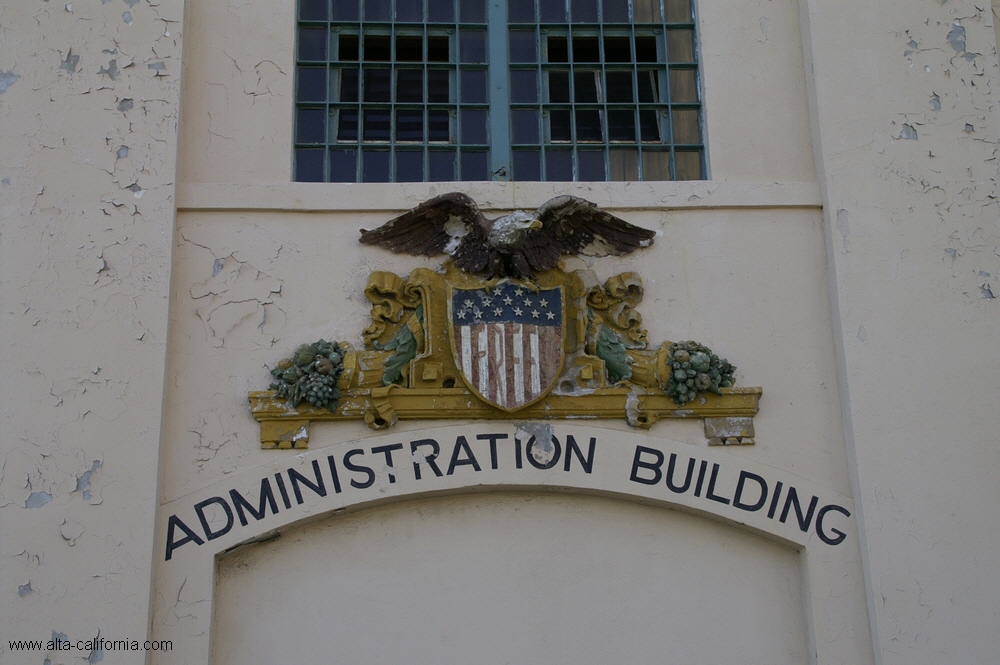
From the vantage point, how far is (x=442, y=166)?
7645 millimetres

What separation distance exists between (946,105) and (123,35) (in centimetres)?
505

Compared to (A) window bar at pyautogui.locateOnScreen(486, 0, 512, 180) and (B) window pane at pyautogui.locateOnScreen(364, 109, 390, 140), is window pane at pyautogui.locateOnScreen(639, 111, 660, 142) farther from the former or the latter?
(B) window pane at pyautogui.locateOnScreen(364, 109, 390, 140)

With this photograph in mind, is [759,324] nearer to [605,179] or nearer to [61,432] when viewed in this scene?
[605,179]

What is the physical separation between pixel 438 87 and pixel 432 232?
1171 mm

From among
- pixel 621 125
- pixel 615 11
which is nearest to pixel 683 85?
pixel 621 125

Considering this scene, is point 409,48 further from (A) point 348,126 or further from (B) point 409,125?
(A) point 348,126

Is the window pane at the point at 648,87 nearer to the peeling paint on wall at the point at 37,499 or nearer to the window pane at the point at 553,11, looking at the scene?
the window pane at the point at 553,11

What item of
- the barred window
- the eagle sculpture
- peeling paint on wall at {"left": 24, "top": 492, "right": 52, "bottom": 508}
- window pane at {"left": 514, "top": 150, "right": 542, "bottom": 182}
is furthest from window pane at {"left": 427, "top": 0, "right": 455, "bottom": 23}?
peeling paint on wall at {"left": 24, "top": 492, "right": 52, "bottom": 508}

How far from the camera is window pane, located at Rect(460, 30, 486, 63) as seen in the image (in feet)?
25.9

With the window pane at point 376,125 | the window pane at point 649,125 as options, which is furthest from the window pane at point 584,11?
the window pane at point 376,125

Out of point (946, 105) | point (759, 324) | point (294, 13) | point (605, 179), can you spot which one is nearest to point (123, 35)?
point (294, 13)

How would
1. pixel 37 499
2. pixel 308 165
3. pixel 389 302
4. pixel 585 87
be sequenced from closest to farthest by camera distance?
1. pixel 37 499
2. pixel 389 302
3. pixel 308 165
4. pixel 585 87

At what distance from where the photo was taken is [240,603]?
664 centimetres

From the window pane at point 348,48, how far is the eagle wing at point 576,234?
1779mm
